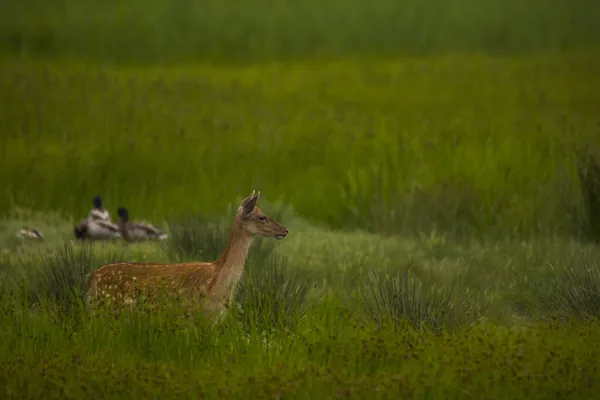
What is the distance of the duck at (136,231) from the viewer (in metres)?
17.3

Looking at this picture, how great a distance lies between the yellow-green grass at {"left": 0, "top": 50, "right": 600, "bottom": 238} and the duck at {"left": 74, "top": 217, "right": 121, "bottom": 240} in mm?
1078

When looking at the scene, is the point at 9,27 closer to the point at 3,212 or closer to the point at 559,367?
the point at 3,212

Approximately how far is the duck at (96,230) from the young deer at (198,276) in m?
5.46

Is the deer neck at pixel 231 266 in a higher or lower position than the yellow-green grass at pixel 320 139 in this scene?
lower

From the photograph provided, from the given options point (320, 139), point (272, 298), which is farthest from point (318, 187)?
point (272, 298)

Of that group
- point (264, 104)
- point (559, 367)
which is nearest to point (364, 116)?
point (264, 104)

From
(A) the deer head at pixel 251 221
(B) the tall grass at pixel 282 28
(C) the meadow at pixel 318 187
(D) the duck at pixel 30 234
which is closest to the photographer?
(C) the meadow at pixel 318 187

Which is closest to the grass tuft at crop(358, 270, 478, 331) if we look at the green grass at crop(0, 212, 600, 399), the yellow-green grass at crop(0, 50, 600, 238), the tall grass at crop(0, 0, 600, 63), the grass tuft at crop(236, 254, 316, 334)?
the green grass at crop(0, 212, 600, 399)

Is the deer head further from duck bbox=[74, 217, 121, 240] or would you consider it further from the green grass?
duck bbox=[74, 217, 121, 240]

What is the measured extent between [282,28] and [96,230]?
25374 mm

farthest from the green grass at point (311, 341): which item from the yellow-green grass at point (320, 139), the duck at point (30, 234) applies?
the yellow-green grass at point (320, 139)

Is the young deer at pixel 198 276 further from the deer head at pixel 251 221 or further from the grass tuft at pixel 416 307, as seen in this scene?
the grass tuft at pixel 416 307

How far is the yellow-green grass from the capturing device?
2017 centimetres

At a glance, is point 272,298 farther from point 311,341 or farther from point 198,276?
point 311,341
